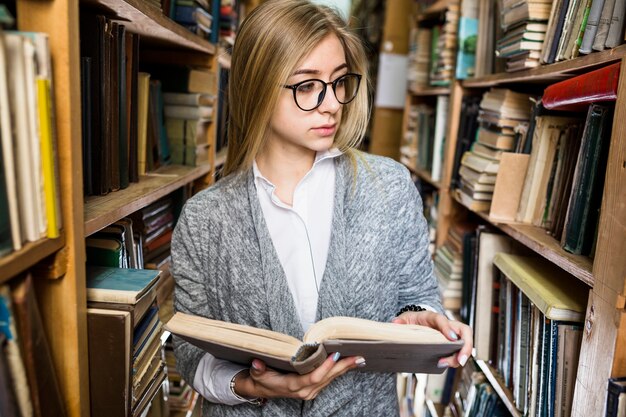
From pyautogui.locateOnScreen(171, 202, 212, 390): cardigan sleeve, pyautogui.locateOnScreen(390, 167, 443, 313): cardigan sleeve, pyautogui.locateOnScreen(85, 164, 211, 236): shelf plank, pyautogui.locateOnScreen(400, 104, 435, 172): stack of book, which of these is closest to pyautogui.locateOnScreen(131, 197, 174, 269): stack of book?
pyautogui.locateOnScreen(85, 164, 211, 236): shelf plank

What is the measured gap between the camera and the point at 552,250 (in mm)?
1097

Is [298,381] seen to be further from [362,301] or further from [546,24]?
[546,24]

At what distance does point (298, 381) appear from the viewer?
897mm

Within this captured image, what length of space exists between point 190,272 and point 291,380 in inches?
12.5

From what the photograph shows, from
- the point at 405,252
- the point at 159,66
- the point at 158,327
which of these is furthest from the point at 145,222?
the point at 405,252

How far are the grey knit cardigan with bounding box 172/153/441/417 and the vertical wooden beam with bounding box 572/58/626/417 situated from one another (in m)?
0.32

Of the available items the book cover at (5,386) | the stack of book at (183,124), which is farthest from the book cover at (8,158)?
the stack of book at (183,124)

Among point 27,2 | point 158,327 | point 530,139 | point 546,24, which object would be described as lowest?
point 158,327

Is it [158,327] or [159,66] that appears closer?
[158,327]

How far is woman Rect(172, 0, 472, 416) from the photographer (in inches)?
41.1

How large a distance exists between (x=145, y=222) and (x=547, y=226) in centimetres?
106

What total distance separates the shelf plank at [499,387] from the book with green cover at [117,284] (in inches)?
35.9

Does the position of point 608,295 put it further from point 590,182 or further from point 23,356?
point 23,356

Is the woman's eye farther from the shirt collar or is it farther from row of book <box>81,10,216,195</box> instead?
row of book <box>81,10,216,195</box>
